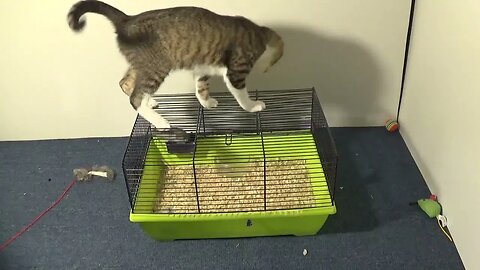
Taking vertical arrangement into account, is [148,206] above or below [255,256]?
above

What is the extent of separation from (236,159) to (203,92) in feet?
0.97

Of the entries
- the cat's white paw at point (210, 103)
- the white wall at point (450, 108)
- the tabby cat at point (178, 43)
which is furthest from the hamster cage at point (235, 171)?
the white wall at point (450, 108)

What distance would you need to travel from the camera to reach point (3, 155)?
7.14 feet

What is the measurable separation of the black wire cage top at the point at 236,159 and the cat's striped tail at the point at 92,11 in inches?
16.4

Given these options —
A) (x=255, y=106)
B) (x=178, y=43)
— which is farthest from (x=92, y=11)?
(x=255, y=106)

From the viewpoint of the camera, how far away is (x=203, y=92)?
191 cm

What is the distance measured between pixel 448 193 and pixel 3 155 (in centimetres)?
185

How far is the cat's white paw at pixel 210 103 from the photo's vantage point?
1.93 meters

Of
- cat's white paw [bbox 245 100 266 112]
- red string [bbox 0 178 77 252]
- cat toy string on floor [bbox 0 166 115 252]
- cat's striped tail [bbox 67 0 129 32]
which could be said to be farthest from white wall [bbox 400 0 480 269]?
red string [bbox 0 178 77 252]

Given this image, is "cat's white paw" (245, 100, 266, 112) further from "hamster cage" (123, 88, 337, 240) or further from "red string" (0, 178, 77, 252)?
"red string" (0, 178, 77, 252)

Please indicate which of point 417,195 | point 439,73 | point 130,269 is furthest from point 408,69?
point 130,269

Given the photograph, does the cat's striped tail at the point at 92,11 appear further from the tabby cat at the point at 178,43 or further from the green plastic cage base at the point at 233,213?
the green plastic cage base at the point at 233,213

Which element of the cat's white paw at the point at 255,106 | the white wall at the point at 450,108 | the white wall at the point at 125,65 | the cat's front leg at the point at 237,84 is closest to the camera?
the white wall at the point at 450,108

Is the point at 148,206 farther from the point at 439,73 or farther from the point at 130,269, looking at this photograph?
the point at 439,73
